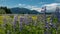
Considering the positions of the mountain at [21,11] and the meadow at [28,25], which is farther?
the mountain at [21,11]

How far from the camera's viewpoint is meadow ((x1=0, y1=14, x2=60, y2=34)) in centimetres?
190

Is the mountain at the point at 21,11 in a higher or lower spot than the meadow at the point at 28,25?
higher

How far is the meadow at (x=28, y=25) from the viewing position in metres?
1.90

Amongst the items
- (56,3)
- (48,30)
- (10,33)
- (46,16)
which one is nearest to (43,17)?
(46,16)

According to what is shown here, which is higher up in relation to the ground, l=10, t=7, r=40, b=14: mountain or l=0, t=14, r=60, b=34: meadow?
l=10, t=7, r=40, b=14: mountain

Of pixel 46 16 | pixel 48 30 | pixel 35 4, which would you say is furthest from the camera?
pixel 35 4

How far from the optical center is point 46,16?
6.39 feet

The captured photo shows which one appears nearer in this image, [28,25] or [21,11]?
[28,25]

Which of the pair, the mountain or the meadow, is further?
the mountain

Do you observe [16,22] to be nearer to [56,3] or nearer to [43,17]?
[43,17]

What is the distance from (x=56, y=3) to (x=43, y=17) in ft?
1.18

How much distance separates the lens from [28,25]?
1.96m

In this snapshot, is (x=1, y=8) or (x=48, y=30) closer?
(x=48, y=30)

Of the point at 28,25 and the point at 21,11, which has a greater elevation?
the point at 21,11
